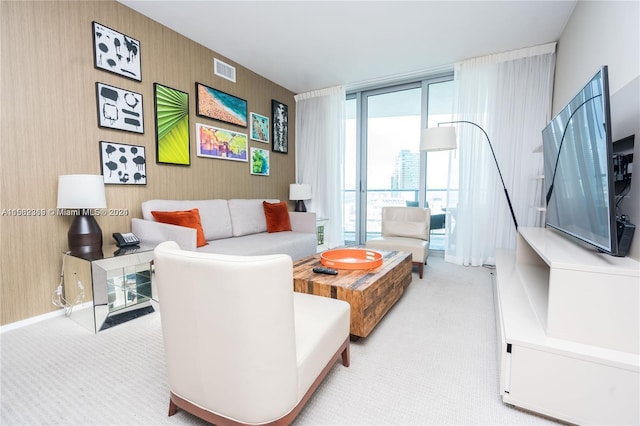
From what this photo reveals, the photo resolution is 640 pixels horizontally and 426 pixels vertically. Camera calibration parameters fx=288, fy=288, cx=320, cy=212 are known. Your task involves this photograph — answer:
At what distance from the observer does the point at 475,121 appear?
144 inches

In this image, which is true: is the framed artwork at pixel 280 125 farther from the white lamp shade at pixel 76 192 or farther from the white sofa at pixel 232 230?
the white lamp shade at pixel 76 192

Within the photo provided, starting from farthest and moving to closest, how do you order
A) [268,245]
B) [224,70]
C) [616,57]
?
[224,70], [268,245], [616,57]

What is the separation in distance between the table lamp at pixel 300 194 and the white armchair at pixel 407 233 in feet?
4.57

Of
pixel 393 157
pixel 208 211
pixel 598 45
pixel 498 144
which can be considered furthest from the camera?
pixel 393 157

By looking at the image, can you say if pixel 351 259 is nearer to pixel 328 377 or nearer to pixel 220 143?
pixel 328 377

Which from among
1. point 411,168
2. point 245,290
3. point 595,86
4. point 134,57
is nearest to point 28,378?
point 245,290

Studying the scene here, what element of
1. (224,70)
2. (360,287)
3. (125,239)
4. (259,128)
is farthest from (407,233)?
(224,70)

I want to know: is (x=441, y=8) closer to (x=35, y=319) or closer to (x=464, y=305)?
(x=464, y=305)

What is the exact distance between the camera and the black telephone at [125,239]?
7.79 feet

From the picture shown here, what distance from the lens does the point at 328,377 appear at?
1.51 meters

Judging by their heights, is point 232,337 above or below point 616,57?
below

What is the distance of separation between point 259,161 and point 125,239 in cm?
222

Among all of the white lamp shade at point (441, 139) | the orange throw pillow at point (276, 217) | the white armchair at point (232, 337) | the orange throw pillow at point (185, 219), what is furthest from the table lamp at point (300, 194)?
the white armchair at point (232, 337)

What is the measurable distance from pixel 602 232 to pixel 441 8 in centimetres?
242
